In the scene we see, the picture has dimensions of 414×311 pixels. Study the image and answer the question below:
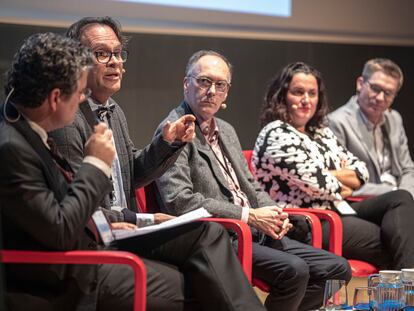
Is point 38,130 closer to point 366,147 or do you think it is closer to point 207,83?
point 207,83

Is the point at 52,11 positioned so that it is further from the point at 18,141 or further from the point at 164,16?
the point at 18,141

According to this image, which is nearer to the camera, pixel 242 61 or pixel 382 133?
pixel 382 133

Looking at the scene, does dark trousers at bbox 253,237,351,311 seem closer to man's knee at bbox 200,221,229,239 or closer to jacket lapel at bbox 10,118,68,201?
man's knee at bbox 200,221,229,239

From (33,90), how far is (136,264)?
0.62 meters

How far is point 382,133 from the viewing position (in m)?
5.11

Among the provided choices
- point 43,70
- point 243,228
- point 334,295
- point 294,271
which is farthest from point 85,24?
point 334,295

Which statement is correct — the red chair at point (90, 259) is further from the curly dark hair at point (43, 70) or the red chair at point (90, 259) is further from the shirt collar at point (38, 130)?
the curly dark hair at point (43, 70)

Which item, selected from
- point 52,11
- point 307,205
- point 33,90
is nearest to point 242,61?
point 52,11

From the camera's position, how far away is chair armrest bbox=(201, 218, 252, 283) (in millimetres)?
3225

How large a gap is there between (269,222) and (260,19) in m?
2.34

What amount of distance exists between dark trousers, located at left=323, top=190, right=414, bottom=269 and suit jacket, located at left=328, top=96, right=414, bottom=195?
0.60m

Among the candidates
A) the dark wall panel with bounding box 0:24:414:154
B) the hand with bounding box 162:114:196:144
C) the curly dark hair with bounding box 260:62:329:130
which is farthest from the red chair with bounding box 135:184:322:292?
the dark wall panel with bounding box 0:24:414:154

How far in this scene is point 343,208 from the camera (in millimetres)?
4168

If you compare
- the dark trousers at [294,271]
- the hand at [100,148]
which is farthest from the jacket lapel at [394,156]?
the hand at [100,148]
